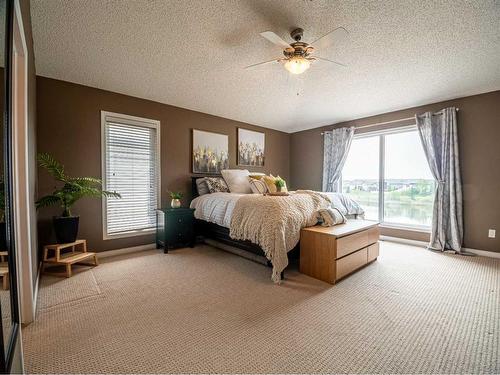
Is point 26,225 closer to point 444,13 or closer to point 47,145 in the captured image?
point 47,145

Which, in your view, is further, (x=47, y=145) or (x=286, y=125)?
(x=286, y=125)

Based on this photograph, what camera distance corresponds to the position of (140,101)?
353 centimetres

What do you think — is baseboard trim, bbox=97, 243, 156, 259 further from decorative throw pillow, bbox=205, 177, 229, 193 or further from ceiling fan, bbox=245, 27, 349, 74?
ceiling fan, bbox=245, 27, 349, 74

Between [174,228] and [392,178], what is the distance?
4004 millimetres

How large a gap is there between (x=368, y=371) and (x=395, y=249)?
2.89 meters

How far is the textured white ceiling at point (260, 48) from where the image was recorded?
5.87ft

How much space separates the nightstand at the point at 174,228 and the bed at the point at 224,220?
186 millimetres

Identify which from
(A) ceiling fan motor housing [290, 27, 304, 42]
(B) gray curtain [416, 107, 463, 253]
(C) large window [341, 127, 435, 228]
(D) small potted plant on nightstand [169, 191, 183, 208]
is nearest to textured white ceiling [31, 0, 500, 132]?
(A) ceiling fan motor housing [290, 27, 304, 42]

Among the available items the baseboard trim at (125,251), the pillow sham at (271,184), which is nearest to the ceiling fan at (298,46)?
the pillow sham at (271,184)

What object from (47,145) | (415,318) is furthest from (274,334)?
(47,145)

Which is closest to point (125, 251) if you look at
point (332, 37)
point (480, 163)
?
point (332, 37)

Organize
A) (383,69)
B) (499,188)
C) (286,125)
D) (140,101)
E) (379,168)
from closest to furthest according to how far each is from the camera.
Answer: (383,69), (499,188), (140,101), (379,168), (286,125)

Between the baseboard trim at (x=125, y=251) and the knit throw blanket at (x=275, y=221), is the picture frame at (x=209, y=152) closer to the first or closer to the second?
the baseboard trim at (x=125, y=251)

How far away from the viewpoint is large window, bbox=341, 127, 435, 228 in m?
3.94
